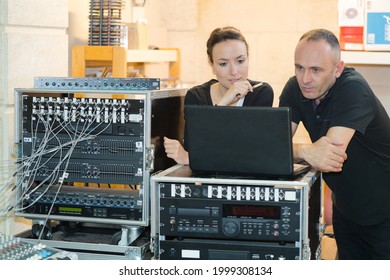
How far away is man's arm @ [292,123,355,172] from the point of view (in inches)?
81.7

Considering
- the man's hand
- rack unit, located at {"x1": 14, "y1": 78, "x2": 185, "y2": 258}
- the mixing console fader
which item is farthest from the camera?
rack unit, located at {"x1": 14, "y1": 78, "x2": 185, "y2": 258}

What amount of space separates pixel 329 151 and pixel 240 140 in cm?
A: 31

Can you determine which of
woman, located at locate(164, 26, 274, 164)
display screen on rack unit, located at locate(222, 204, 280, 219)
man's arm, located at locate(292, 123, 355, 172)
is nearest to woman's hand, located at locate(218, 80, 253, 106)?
woman, located at locate(164, 26, 274, 164)

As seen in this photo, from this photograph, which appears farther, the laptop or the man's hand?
the man's hand

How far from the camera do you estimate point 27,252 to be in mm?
1886

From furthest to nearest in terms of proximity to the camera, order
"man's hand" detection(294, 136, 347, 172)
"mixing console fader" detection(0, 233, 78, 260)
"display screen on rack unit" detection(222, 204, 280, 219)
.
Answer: "man's hand" detection(294, 136, 347, 172) < "display screen on rack unit" detection(222, 204, 280, 219) < "mixing console fader" detection(0, 233, 78, 260)

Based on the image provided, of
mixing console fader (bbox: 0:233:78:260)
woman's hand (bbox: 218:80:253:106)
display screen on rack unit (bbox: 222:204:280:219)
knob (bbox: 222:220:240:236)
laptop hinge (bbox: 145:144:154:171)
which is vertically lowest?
mixing console fader (bbox: 0:233:78:260)

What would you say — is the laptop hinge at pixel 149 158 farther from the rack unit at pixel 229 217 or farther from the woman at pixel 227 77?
the woman at pixel 227 77

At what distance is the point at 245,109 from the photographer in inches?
75.9

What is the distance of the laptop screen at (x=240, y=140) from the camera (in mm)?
1913

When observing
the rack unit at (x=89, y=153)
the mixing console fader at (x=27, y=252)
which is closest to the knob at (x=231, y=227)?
the rack unit at (x=89, y=153)

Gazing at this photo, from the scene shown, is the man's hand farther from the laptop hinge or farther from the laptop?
the laptop hinge

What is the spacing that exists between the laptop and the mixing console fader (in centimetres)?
47

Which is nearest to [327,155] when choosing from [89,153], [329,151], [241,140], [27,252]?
[329,151]
